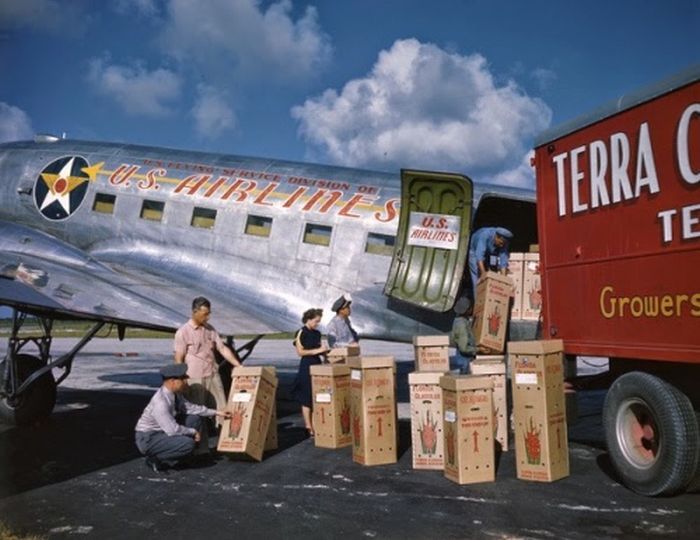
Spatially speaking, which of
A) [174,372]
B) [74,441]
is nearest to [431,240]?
[174,372]

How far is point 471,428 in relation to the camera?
6617 millimetres

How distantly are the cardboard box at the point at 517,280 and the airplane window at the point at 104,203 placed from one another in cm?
705

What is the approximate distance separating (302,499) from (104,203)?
7754mm

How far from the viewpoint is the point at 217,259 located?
1106cm

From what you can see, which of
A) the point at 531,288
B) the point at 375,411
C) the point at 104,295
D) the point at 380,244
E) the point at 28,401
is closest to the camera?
the point at 375,411

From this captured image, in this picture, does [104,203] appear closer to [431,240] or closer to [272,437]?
[272,437]

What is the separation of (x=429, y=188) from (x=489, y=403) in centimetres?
430

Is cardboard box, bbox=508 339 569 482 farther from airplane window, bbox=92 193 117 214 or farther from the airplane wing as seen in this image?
airplane window, bbox=92 193 117 214

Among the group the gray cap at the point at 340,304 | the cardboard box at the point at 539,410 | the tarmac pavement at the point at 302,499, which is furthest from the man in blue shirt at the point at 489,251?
the cardboard box at the point at 539,410

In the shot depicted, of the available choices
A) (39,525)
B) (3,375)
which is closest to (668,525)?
(39,525)

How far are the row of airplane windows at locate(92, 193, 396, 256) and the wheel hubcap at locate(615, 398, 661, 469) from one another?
463 cm

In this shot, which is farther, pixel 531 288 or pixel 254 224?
pixel 254 224

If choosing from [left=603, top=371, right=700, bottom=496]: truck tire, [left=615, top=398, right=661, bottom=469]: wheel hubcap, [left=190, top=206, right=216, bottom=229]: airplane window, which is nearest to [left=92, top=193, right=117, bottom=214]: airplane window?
[left=190, top=206, right=216, bottom=229]: airplane window

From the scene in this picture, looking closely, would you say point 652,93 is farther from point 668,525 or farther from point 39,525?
point 39,525
